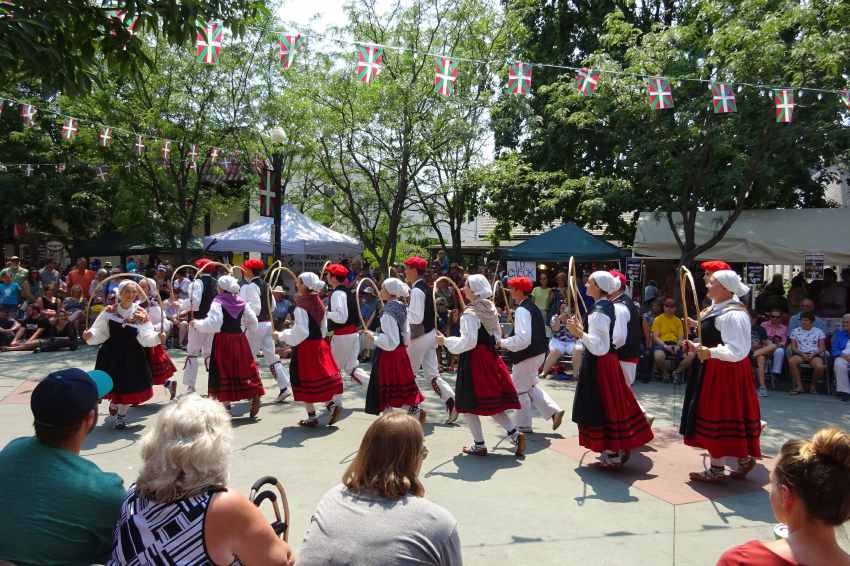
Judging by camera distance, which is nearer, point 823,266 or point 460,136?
point 823,266

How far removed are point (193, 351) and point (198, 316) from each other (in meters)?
1.14

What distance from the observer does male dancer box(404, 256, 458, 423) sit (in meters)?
7.22

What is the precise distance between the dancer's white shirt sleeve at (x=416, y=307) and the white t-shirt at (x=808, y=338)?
19.4 feet

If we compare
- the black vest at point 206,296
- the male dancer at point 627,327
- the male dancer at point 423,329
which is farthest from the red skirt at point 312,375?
the male dancer at point 627,327

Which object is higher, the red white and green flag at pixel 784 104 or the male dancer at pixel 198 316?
the red white and green flag at pixel 784 104

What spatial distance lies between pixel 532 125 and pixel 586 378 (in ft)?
38.4

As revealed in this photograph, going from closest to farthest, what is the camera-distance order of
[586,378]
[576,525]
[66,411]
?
[66,411] → [576,525] → [586,378]

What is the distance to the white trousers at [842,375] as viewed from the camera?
348 inches

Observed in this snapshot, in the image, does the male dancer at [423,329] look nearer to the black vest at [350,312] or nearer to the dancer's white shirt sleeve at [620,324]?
the black vest at [350,312]

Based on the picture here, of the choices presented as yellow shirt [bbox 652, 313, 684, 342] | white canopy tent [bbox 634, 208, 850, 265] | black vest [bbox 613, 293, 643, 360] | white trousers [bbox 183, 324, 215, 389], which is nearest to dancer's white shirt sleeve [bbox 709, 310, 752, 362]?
black vest [bbox 613, 293, 643, 360]

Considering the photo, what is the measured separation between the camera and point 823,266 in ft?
38.0

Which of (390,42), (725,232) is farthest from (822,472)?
(390,42)

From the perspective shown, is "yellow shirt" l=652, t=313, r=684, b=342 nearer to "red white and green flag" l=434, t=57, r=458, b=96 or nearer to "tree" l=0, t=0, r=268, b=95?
"red white and green flag" l=434, t=57, r=458, b=96

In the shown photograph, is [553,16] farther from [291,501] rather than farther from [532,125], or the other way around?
[291,501]
